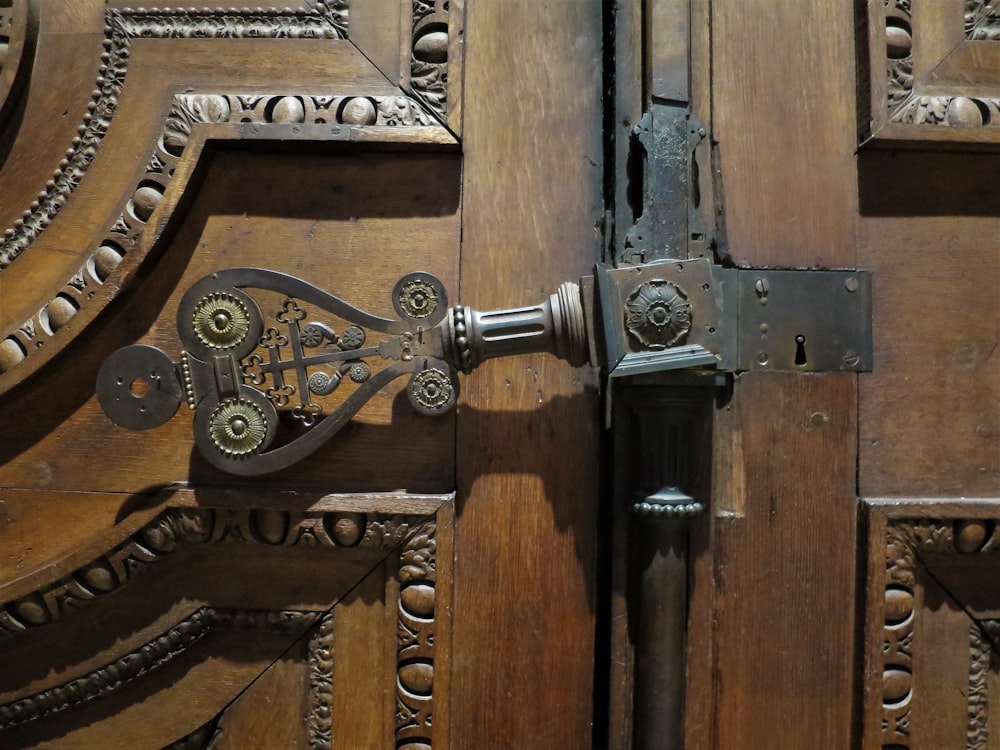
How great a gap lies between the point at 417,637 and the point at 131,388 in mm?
340

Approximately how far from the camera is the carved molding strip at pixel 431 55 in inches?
27.7

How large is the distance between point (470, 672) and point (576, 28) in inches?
24.4

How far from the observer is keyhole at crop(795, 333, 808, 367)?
26.3 inches

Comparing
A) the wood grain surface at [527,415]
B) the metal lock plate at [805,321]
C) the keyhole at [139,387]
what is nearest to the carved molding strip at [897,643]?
the metal lock plate at [805,321]

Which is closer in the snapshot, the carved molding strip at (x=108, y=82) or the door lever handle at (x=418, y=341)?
the door lever handle at (x=418, y=341)

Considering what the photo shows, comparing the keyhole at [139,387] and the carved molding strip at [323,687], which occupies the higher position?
the keyhole at [139,387]

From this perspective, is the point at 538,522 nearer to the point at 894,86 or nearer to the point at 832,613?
the point at 832,613

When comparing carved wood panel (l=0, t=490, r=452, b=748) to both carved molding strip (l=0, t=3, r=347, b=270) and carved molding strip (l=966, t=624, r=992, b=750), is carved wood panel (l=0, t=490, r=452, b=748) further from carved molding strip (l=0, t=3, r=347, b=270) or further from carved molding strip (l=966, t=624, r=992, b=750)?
carved molding strip (l=966, t=624, r=992, b=750)

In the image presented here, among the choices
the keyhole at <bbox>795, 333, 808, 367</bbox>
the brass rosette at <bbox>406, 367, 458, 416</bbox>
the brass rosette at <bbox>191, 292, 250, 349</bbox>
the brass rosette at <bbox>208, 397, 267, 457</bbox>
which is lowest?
the brass rosette at <bbox>208, 397, 267, 457</bbox>

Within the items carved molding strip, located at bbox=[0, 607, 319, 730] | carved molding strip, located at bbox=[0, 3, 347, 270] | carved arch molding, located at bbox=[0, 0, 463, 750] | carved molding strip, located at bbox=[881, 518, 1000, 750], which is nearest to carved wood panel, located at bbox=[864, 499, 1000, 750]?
carved molding strip, located at bbox=[881, 518, 1000, 750]

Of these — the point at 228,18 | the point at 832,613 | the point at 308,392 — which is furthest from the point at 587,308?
the point at 228,18

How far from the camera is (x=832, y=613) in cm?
67

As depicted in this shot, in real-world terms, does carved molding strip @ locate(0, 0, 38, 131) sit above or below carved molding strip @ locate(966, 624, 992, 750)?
above

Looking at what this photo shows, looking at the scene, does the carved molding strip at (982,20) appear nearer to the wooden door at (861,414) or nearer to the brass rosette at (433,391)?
the wooden door at (861,414)
